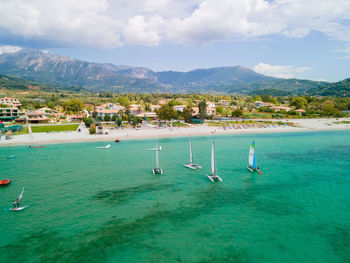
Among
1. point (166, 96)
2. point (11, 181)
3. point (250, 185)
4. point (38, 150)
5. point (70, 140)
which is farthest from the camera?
point (166, 96)

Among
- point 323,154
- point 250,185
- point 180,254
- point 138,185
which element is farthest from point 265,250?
point 323,154

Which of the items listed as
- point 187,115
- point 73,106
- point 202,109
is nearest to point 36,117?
point 73,106

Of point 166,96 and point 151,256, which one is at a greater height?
point 166,96

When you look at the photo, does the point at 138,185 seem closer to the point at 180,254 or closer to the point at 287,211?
the point at 180,254

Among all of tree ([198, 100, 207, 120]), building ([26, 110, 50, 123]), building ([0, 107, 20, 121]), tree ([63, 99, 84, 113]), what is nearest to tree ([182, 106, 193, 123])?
tree ([198, 100, 207, 120])

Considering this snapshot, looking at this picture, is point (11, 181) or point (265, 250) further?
point (11, 181)

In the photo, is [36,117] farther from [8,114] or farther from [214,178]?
[214,178]

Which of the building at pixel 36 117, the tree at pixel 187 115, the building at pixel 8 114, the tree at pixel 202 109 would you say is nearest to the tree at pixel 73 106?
the building at pixel 36 117

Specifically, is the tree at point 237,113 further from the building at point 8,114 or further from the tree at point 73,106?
the building at point 8,114
